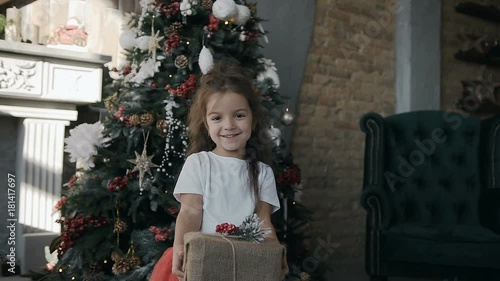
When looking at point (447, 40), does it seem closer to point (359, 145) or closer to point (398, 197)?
point (359, 145)

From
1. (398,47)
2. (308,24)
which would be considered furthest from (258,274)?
(398,47)

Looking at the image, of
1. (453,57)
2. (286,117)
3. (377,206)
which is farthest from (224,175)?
(453,57)

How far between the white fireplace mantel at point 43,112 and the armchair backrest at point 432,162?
188 centimetres

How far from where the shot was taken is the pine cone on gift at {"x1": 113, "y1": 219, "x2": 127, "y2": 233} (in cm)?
290

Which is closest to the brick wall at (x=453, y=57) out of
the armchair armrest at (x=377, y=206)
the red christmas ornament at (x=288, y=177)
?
the armchair armrest at (x=377, y=206)

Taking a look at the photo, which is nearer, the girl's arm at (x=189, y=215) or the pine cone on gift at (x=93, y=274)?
the girl's arm at (x=189, y=215)

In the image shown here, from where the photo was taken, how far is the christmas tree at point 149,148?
2.91 m

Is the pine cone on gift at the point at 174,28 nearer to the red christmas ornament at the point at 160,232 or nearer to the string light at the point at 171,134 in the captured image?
the string light at the point at 171,134

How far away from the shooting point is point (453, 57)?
5.59 metres

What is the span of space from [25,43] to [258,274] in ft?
9.31

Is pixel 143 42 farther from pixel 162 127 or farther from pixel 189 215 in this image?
pixel 189 215

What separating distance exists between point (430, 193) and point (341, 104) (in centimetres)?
119

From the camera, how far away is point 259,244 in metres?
1.50

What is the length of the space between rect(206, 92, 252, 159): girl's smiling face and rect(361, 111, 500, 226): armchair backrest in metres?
2.02
